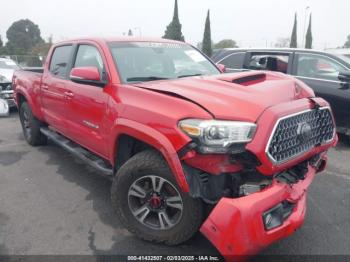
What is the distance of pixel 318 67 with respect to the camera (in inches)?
251

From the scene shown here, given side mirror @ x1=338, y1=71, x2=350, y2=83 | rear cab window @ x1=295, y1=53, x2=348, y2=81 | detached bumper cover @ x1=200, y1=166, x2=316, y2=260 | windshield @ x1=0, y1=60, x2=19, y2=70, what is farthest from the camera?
windshield @ x1=0, y1=60, x2=19, y2=70

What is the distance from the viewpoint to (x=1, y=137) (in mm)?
7082

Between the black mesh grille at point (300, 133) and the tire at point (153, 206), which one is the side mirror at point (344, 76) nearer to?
the black mesh grille at point (300, 133)

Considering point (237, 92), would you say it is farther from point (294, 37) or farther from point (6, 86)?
point (294, 37)

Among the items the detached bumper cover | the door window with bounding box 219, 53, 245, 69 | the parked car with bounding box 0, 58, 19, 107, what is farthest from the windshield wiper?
the parked car with bounding box 0, 58, 19, 107

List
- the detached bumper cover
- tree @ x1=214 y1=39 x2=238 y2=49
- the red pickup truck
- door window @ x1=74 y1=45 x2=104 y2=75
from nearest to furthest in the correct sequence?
the detached bumper cover < the red pickup truck < door window @ x1=74 y1=45 x2=104 y2=75 < tree @ x1=214 y1=39 x2=238 y2=49

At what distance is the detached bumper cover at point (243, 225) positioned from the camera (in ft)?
7.34

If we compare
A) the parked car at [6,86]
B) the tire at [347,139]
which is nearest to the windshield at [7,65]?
the parked car at [6,86]

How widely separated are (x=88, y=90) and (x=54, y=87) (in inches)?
47.2

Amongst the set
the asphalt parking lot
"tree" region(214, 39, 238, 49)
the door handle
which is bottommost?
"tree" region(214, 39, 238, 49)

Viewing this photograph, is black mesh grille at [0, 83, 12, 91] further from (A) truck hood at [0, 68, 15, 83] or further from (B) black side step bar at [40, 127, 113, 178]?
(B) black side step bar at [40, 127, 113, 178]

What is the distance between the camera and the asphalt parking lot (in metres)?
3.05

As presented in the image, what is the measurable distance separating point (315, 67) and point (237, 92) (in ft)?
14.2

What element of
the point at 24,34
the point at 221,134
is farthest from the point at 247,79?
the point at 24,34
